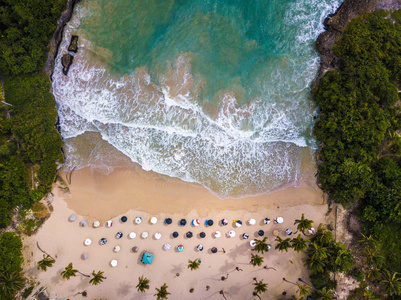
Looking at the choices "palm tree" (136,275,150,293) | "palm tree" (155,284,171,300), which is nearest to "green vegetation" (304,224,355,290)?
"palm tree" (155,284,171,300)

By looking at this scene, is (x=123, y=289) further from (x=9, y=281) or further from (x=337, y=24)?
(x=337, y=24)

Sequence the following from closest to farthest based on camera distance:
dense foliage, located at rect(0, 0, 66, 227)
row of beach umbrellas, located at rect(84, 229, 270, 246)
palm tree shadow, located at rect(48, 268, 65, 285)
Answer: dense foliage, located at rect(0, 0, 66, 227) → palm tree shadow, located at rect(48, 268, 65, 285) → row of beach umbrellas, located at rect(84, 229, 270, 246)

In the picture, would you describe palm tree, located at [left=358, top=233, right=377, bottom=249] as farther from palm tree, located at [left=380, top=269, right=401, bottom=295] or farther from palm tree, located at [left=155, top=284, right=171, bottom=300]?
palm tree, located at [left=155, top=284, right=171, bottom=300]

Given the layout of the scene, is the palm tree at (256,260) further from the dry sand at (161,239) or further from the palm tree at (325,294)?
the palm tree at (325,294)

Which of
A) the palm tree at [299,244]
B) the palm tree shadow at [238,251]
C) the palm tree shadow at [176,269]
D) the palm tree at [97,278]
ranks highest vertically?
the palm tree at [299,244]

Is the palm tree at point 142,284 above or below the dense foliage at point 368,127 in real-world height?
below

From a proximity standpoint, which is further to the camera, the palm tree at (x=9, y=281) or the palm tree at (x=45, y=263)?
the palm tree at (x=45, y=263)

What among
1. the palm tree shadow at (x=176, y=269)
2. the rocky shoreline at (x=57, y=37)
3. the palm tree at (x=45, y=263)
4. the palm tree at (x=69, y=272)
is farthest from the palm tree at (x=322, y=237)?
the rocky shoreline at (x=57, y=37)
